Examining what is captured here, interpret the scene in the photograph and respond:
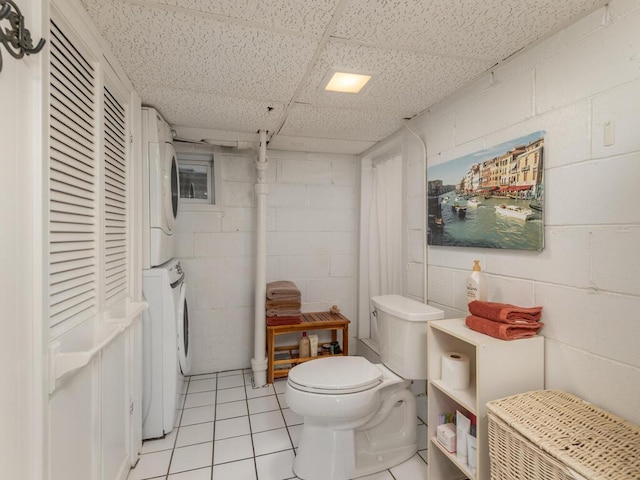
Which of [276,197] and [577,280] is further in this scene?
[276,197]

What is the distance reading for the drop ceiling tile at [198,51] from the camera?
1173 millimetres

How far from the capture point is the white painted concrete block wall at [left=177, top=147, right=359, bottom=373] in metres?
2.79

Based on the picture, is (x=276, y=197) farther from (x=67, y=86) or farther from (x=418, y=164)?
(x=67, y=86)

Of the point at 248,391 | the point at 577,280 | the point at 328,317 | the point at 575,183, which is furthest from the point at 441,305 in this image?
the point at 248,391

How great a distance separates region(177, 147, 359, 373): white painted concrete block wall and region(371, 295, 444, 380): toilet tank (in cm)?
130

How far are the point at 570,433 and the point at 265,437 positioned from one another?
1623 mm

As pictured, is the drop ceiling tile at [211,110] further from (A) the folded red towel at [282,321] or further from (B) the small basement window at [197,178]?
(A) the folded red towel at [282,321]

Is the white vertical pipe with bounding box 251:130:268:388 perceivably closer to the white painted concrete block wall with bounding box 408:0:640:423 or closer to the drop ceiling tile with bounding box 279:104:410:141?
the drop ceiling tile with bounding box 279:104:410:141

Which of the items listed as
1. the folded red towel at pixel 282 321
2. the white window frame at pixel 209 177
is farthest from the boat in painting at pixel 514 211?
the white window frame at pixel 209 177

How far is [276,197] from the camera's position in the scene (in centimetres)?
295

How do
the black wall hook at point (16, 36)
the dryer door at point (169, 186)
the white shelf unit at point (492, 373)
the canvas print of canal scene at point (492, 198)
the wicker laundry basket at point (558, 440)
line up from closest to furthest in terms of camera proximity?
the black wall hook at point (16, 36) → the wicker laundry basket at point (558, 440) → the white shelf unit at point (492, 373) → the canvas print of canal scene at point (492, 198) → the dryer door at point (169, 186)

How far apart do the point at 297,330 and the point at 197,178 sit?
1.59 meters

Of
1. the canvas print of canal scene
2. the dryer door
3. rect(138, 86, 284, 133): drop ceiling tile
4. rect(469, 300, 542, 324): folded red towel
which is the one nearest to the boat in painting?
the canvas print of canal scene

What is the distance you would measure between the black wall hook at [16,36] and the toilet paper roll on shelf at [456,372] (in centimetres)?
179
